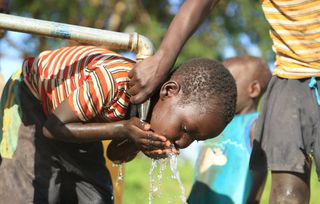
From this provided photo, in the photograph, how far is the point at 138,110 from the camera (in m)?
3.12

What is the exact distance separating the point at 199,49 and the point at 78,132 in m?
6.95

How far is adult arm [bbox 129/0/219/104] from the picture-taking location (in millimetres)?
2928

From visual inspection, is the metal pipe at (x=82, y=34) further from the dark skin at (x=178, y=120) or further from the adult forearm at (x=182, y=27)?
the adult forearm at (x=182, y=27)

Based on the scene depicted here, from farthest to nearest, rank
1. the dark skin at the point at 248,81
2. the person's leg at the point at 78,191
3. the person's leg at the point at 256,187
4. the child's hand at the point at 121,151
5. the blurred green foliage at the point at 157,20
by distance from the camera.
A: the blurred green foliage at the point at 157,20 < the dark skin at the point at 248,81 < the person's leg at the point at 256,187 < the person's leg at the point at 78,191 < the child's hand at the point at 121,151

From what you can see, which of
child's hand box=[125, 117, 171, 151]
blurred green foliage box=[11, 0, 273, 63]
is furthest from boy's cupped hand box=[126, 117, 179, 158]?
blurred green foliage box=[11, 0, 273, 63]

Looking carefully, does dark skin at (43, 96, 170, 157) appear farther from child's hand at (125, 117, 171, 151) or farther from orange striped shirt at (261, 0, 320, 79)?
orange striped shirt at (261, 0, 320, 79)

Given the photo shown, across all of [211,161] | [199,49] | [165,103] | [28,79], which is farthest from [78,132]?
[199,49]

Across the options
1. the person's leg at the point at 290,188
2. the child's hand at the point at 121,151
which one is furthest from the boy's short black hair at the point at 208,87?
the child's hand at the point at 121,151

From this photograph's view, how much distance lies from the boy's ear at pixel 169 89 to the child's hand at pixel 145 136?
163 mm

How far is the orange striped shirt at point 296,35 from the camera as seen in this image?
3.13 m

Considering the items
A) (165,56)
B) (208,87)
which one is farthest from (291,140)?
(165,56)

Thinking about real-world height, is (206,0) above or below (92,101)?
above

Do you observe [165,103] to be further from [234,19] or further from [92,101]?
[234,19]

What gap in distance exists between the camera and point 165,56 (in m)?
2.93
